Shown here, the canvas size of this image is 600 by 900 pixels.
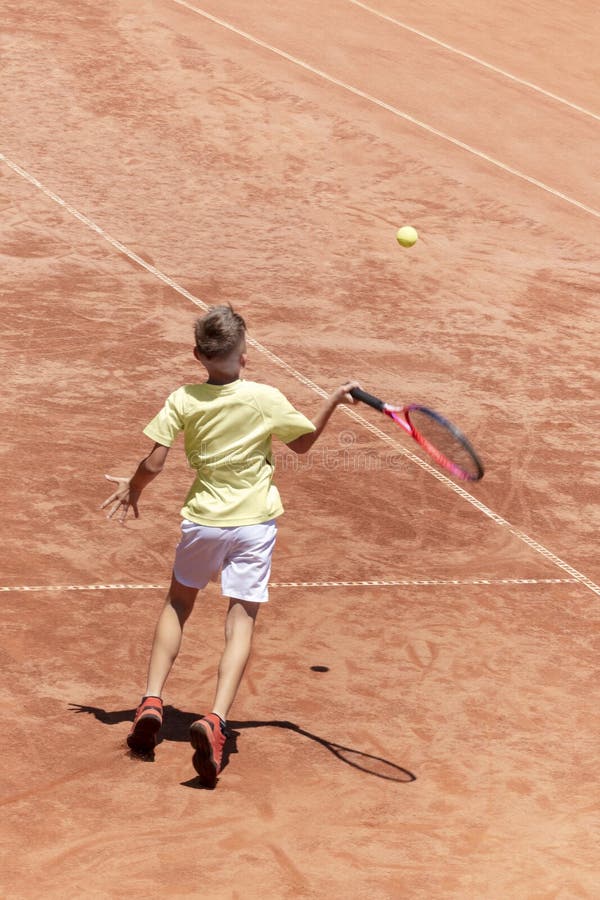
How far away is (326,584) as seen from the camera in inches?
318

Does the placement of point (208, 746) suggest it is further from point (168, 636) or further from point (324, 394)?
point (324, 394)

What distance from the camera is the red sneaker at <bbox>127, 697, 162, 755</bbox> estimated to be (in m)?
5.69

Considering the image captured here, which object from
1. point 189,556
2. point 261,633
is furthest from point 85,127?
point 189,556

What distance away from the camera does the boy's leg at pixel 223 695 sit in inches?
216

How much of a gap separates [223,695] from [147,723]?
0.33 m

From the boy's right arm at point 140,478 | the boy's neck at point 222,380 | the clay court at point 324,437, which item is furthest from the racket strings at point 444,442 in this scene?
the boy's right arm at point 140,478

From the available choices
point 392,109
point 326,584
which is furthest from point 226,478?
point 392,109

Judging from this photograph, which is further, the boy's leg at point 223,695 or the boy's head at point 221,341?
the boy's head at point 221,341

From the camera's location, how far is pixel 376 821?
5.57 meters

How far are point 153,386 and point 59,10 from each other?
428 inches

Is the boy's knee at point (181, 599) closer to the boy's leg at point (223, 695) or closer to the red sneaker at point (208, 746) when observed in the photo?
the boy's leg at point (223, 695)

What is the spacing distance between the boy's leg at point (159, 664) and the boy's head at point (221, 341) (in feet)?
3.14

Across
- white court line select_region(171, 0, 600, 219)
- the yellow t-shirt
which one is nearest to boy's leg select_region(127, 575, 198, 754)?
the yellow t-shirt

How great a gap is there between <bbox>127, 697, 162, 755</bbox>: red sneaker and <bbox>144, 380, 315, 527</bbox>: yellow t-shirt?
774mm
